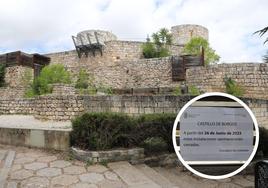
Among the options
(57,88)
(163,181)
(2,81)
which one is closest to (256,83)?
(57,88)

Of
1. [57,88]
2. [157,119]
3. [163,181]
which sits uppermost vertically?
[57,88]

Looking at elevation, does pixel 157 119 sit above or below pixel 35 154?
above

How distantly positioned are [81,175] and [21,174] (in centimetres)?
83

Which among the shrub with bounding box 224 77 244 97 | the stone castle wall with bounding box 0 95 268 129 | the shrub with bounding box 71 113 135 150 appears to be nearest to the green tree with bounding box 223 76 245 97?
the shrub with bounding box 224 77 244 97

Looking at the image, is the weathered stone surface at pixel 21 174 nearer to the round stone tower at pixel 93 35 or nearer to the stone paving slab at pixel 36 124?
the stone paving slab at pixel 36 124

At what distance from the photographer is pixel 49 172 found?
4281 mm

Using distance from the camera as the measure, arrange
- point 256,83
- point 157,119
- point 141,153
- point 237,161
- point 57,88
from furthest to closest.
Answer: point 57,88, point 256,83, point 157,119, point 141,153, point 237,161

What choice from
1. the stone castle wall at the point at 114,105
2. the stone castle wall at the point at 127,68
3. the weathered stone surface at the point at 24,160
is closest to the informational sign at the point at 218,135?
the weathered stone surface at the point at 24,160

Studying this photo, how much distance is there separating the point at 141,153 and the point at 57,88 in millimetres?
10543

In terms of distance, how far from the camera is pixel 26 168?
4441mm

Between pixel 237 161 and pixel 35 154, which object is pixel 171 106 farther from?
pixel 237 161

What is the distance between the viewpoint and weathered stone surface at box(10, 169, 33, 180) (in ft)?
13.1

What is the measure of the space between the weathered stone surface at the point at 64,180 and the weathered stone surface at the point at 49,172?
15cm

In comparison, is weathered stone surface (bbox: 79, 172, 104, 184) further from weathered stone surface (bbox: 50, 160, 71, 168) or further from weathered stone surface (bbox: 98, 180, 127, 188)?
A: weathered stone surface (bbox: 50, 160, 71, 168)
